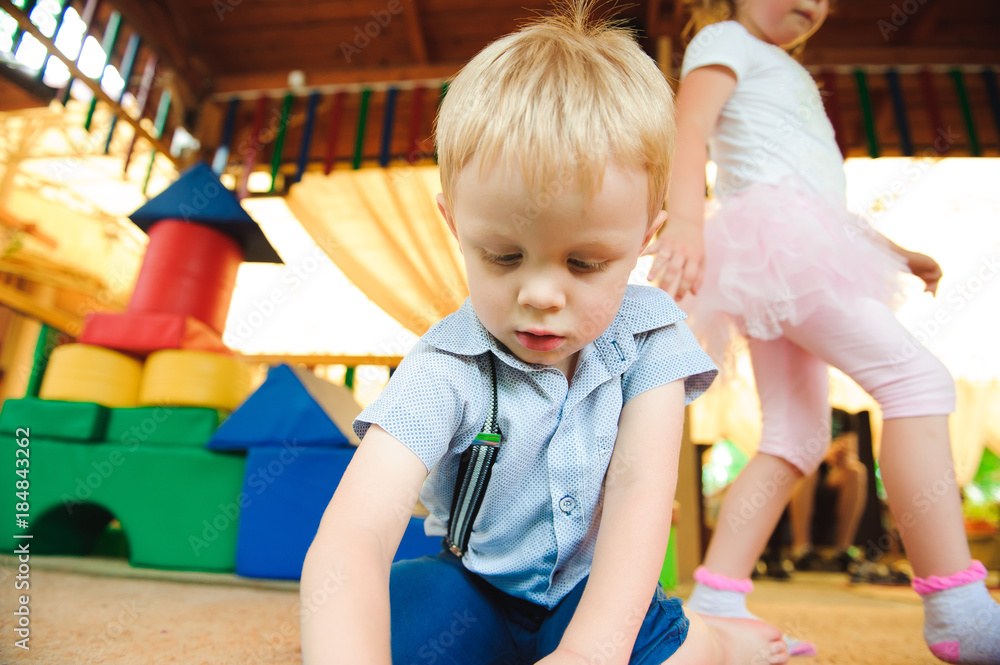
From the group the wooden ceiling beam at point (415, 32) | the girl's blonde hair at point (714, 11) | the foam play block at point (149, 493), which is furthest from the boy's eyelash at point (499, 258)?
the wooden ceiling beam at point (415, 32)

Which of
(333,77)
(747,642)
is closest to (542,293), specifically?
(747,642)

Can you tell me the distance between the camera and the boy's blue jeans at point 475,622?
50 centimetres

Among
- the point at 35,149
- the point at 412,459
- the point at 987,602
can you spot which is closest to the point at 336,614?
the point at 412,459

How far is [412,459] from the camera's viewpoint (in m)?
0.45

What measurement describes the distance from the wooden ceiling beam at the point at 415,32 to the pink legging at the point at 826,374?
79.1 inches

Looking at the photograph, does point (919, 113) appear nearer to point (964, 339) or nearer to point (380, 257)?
point (964, 339)

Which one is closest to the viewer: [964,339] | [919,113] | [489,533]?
[489,533]

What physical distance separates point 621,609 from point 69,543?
143cm

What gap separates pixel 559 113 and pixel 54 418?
4.24ft

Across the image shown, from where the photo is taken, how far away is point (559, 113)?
0.44 meters

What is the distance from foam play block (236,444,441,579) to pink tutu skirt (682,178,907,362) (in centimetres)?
68

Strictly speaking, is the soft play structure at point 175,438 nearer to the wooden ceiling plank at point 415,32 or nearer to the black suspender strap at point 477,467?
the black suspender strap at point 477,467

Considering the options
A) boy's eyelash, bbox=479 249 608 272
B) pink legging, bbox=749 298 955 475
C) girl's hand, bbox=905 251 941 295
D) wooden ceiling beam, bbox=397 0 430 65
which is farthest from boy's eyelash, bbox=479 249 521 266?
wooden ceiling beam, bbox=397 0 430 65

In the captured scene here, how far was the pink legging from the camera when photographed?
0.76 metres
